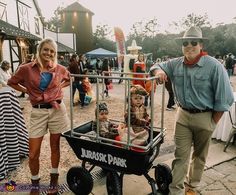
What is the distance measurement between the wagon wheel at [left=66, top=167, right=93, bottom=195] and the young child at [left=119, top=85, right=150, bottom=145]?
0.69 m

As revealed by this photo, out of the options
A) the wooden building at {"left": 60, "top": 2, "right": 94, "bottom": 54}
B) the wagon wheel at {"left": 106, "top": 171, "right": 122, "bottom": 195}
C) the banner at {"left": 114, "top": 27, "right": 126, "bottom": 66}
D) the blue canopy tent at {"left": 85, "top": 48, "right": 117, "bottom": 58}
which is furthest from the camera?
the wooden building at {"left": 60, "top": 2, "right": 94, "bottom": 54}

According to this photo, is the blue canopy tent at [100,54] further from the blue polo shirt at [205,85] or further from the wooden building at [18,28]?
the blue polo shirt at [205,85]

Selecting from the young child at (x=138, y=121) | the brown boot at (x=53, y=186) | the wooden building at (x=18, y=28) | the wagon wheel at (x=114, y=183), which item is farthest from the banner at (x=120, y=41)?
the wagon wheel at (x=114, y=183)

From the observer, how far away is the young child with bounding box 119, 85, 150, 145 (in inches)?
106

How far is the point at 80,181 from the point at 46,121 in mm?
840

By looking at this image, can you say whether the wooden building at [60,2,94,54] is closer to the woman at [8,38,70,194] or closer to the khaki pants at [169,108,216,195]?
the woman at [8,38,70,194]

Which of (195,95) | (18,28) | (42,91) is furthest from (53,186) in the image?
(18,28)

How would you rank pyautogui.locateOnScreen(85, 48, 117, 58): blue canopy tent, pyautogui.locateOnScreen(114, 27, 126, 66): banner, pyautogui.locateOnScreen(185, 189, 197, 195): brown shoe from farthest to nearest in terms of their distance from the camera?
1. pyautogui.locateOnScreen(85, 48, 117, 58): blue canopy tent
2. pyautogui.locateOnScreen(114, 27, 126, 66): banner
3. pyautogui.locateOnScreen(185, 189, 197, 195): brown shoe

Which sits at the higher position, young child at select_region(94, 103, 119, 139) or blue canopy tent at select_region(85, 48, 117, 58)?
blue canopy tent at select_region(85, 48, 117, 58)

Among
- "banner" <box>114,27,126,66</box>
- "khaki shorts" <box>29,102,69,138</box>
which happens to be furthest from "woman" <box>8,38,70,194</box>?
"banner" <box>114,27,126,66</box>

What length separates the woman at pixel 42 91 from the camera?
2.89 metres

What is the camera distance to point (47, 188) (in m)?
3.33

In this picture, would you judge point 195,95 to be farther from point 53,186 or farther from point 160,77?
point 53,186

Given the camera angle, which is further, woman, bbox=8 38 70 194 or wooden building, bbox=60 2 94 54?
wooden building, bbox=60 2 94 54
